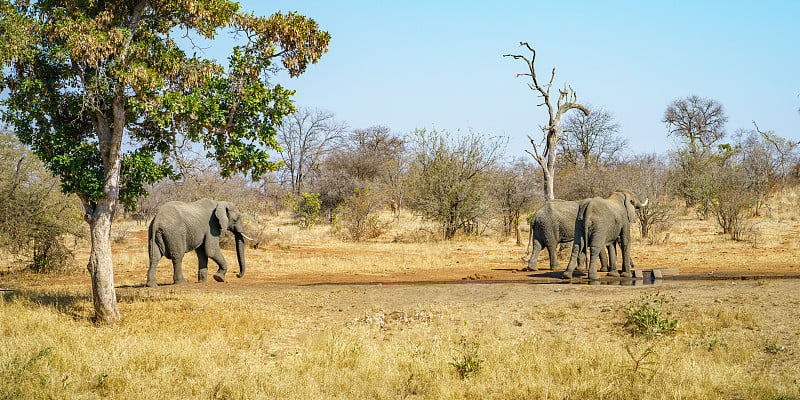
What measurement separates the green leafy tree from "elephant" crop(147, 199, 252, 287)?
10.7 feet

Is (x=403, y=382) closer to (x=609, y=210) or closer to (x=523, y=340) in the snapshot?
(x=523, y=340)

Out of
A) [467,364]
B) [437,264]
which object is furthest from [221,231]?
[467,364]

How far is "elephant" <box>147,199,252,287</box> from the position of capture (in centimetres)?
1379

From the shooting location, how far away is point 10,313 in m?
9.43

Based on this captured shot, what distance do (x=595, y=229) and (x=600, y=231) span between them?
13 cm

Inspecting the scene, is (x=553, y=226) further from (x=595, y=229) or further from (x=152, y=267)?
(x=152, y=267)

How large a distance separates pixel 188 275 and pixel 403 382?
11990 millimetres

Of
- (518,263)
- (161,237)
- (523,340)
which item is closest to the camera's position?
(523,340)

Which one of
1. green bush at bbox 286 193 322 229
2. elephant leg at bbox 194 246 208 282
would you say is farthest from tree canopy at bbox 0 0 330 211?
green bush at bbox 286 193 322 229

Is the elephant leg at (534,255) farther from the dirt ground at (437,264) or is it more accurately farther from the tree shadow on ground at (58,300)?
the tree shadow on ground at (58,300)

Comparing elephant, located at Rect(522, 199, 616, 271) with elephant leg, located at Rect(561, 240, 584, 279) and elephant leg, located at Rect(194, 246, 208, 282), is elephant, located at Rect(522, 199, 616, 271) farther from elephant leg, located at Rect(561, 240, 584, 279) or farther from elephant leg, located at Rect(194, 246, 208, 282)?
elephant leg, located at Rect(194, 246, 208, 282)

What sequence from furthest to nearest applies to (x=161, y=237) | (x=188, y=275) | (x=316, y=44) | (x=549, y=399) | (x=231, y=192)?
(x=231, y=192) → (x=188, y=275) → (x=161, y=237) → (x=316, y=44) → (x=549, y=399)

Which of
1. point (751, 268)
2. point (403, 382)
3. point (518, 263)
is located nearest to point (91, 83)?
point (403, 382)

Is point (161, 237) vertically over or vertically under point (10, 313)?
over
